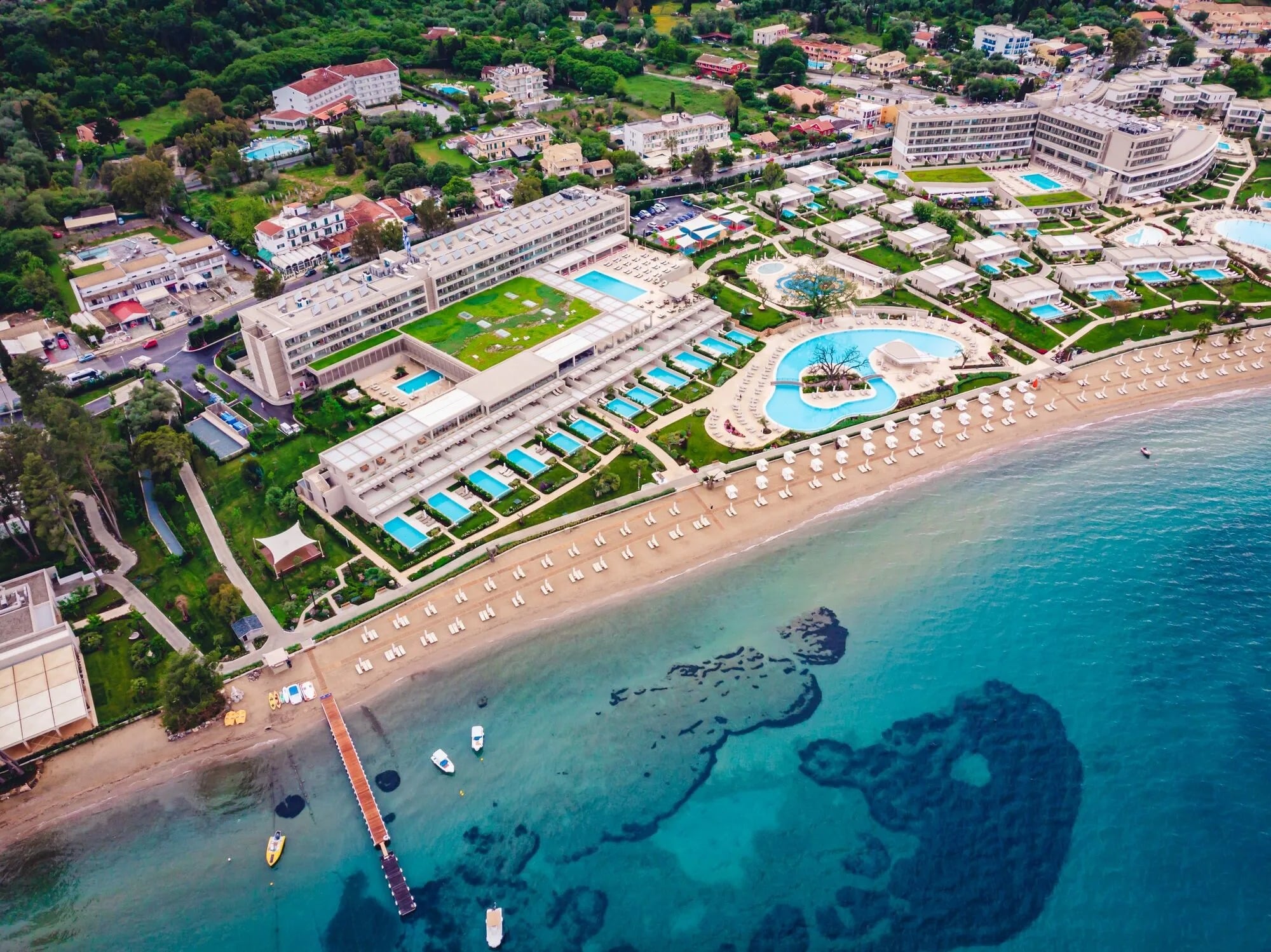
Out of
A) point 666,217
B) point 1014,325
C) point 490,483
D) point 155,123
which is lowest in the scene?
point 490,483

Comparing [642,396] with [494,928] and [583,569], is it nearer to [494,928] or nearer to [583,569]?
[583,569]

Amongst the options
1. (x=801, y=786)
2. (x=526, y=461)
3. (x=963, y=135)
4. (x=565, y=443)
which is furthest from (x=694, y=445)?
(x=963, y=135)

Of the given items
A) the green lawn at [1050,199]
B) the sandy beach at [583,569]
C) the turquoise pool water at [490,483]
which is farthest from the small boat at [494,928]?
the green lawn at [1050,199]

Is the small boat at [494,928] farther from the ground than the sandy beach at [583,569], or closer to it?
closer to it

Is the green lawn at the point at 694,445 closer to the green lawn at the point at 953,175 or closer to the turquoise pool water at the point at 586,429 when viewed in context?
the turquoise pool water at the point at 586,429

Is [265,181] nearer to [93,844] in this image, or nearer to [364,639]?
[364,639]

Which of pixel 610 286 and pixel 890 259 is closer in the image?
pixel 610 286

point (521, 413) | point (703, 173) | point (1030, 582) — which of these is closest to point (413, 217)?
point (703, 173)
